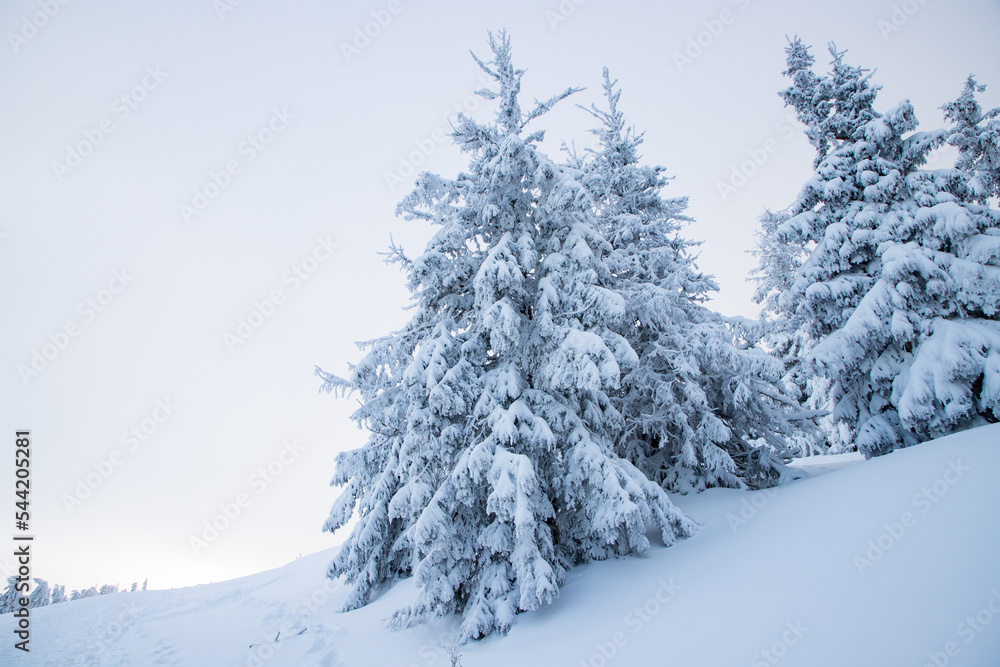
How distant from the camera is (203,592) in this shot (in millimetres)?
16375

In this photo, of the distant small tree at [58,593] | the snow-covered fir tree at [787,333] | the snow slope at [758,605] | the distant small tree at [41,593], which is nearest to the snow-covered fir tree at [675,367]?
the snow slope at [758,605]

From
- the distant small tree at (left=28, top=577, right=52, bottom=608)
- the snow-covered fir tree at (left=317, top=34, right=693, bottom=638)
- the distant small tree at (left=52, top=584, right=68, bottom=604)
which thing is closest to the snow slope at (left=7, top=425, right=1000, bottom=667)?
the snow-covered fir tree at (left=317, top=34, right=693, bottom=638)

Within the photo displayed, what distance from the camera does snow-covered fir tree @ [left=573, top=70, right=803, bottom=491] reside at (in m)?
11.4

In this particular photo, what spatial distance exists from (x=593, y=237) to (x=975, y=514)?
7648 millimetres

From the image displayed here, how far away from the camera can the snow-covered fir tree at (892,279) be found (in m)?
9.57

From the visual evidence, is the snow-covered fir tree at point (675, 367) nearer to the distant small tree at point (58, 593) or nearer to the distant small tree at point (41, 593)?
the distant small tree at point (41, 593)

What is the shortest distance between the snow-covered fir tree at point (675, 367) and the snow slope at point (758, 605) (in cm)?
155

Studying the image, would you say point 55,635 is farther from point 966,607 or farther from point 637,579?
point 966,607

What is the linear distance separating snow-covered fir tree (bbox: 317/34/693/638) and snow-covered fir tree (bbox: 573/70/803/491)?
188 centimetres

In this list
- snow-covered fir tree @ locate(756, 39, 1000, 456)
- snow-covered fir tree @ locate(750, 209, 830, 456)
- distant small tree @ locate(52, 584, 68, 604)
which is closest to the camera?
snow-covered fir tree @ locate(756, 39, 1000, 456)

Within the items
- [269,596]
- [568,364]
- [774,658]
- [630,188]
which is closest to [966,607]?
[774,658]

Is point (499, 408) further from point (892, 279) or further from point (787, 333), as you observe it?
point (787, 333)

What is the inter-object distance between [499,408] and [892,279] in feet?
32.3

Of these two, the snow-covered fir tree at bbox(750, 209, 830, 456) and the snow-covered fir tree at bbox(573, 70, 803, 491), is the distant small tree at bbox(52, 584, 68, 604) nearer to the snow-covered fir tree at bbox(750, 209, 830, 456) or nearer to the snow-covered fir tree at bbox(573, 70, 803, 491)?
the snow-covered fir tree at bbox(573, 70, 803, 491)
